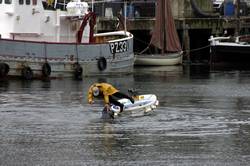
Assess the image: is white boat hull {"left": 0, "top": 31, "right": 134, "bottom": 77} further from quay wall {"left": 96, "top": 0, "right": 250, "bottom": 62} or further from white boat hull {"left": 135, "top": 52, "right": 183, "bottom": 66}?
quay wall {"left": 96, "top": 0, "right": 250, "bottom": 62}

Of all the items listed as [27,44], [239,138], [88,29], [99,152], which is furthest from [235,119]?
[88,29]

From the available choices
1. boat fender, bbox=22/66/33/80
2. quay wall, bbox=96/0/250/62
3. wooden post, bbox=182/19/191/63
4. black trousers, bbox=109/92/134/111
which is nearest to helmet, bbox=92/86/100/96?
black trousers, bbox=109/92/134/111

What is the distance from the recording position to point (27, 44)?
39.1m

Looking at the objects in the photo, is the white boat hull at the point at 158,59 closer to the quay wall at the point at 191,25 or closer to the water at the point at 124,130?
the quay wall at the point at 191,25

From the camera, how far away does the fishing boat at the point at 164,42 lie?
57000mm

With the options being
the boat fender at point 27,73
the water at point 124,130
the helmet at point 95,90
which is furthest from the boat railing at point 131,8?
the helmet at point 95,90

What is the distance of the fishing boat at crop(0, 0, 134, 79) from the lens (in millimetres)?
39469

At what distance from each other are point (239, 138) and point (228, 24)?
43292 mm

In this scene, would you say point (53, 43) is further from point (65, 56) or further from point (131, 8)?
point (131, 8)

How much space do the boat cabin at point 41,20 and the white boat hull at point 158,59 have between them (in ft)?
40.7

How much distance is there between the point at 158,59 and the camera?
57.1 m

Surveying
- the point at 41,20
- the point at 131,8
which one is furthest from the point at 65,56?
the point at 131,8

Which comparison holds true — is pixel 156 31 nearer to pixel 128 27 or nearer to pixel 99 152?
pixel 128 27

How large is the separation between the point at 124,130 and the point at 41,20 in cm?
2234
